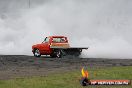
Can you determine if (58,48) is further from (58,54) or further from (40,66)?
(40,66)

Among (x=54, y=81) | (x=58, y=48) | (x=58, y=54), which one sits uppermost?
(x=58, y=48)

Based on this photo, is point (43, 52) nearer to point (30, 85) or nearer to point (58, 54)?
point (58, 54)

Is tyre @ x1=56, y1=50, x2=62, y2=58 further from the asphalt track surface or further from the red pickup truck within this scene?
the asphalt track surface

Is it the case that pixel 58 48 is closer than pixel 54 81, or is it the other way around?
pixel 54 81

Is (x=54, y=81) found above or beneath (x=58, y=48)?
beneath

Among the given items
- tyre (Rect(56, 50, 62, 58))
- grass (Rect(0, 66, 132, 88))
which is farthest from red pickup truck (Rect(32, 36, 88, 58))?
grass (Rect(0, 66, 132, 88))

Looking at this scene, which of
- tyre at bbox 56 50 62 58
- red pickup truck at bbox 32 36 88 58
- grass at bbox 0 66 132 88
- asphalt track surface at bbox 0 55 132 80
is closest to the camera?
grass at bbox 0 66 132 88

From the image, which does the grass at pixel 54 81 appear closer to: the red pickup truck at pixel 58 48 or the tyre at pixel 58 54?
the red pickup truck at pixel 58 48

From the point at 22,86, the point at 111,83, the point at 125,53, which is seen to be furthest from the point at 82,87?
the point at 125,53

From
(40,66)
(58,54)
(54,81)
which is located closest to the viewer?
(54,81)

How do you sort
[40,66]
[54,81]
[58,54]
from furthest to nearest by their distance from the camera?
[58,54], [40,66], [54,81]

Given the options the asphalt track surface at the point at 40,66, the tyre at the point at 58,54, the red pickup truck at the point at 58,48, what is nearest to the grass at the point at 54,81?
the asphalt track surface at the point at 40,66

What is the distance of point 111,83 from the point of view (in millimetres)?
13148

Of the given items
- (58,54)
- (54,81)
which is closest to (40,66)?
(54,81)
